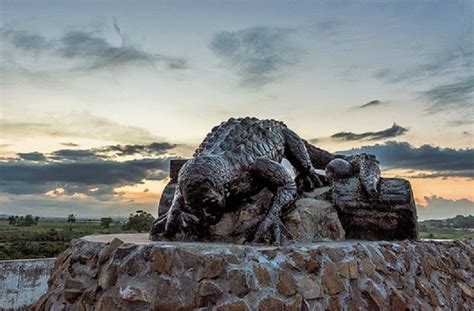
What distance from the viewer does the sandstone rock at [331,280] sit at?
350cm

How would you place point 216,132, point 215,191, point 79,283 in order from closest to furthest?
point 79,283
point 215,191
point 216,132

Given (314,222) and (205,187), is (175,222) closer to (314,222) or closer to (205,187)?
(205,187)

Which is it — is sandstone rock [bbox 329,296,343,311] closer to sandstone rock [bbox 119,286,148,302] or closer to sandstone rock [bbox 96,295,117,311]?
sandstone rock [bbox 119,286,148,302]

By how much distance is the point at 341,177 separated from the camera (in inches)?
209

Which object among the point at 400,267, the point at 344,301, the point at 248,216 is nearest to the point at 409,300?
the point at 400,267

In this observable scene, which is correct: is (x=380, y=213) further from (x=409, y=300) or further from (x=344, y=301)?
(x=344, y=301)

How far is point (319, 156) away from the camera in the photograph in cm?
634

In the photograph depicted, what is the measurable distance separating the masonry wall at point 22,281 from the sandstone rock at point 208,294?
469 centimetres

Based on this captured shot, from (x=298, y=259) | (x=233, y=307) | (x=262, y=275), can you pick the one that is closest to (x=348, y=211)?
(x=298, y=259)

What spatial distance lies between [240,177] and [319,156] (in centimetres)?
222

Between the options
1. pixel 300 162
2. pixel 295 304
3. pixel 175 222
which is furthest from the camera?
pixel 300 162

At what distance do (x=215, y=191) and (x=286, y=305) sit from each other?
1.17 meters

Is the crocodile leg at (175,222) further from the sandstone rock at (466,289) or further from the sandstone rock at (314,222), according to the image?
the sandstone rock at (466,289)

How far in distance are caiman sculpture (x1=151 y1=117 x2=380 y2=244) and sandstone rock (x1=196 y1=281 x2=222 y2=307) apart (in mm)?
742
